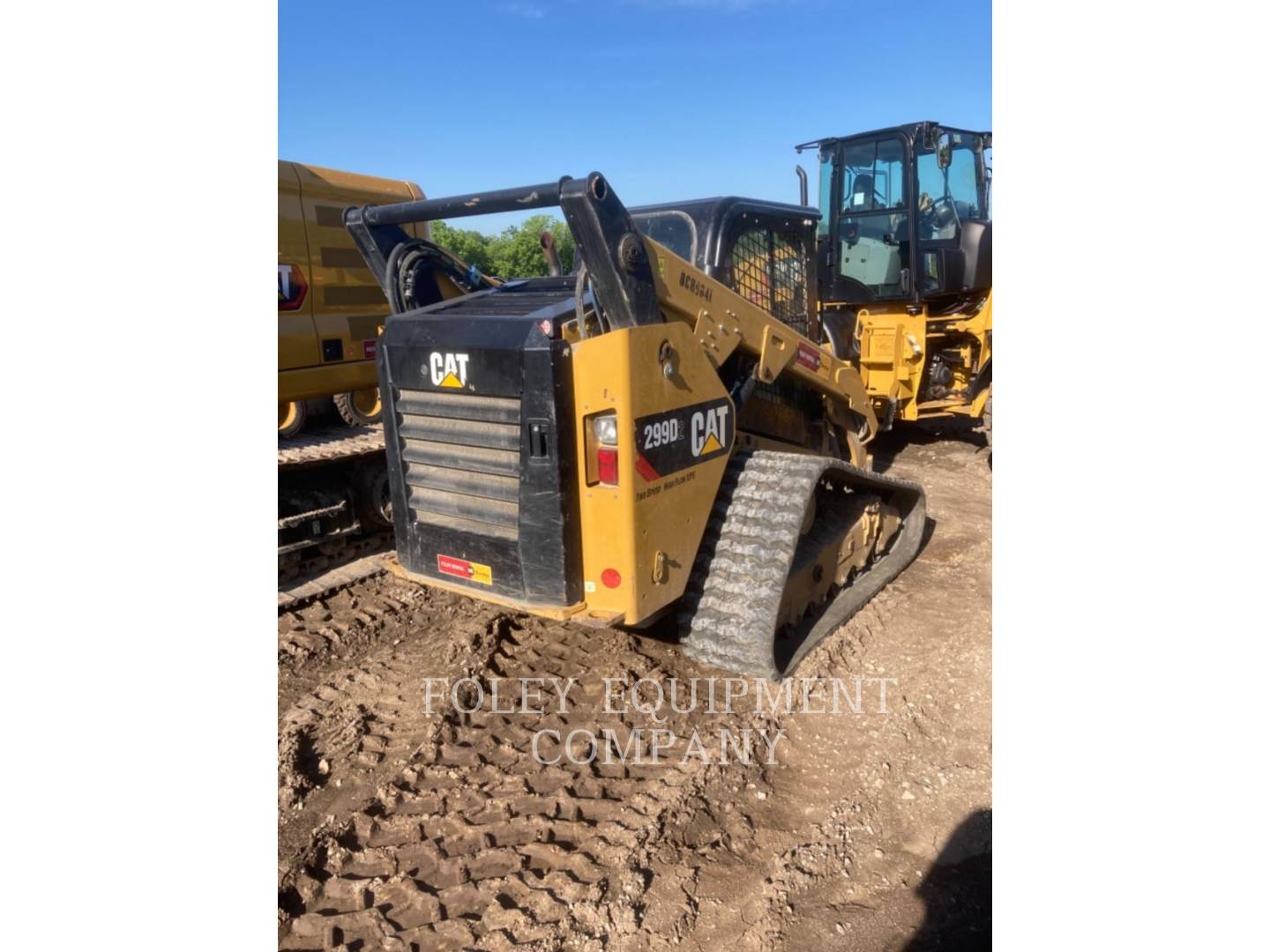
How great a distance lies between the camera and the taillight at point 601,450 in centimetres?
338

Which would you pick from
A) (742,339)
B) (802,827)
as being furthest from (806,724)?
(742,339)

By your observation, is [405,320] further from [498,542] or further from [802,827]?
[802,827]

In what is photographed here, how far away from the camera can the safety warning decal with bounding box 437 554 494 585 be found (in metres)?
3.75

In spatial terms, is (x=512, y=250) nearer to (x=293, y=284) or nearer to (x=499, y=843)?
(x=293, y=284)

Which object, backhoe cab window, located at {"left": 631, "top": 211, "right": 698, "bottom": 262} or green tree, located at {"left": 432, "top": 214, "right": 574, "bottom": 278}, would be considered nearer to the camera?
backhoe cab window, located at {"left": 631, "top": 211, "right": 698, "bottom": 262}

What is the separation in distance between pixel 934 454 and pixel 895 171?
280 cm

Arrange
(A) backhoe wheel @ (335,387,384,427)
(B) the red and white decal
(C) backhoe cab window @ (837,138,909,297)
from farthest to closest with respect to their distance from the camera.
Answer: (C) backhoe cab window @ (837,138,909,297) < (A) backhoe wheel @ (335,387,384,427) < (B) the red and white decal

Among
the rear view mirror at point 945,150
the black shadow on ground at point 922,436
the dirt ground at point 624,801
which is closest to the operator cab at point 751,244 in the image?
the dirt ground at point 624,801

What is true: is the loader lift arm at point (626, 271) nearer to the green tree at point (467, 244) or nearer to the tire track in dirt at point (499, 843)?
the tire track in dirt at point (499, 843)

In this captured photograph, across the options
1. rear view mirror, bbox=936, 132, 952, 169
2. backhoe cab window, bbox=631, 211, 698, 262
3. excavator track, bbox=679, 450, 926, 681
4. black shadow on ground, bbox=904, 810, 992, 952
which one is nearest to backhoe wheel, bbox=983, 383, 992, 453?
rear view mirror, bbox=936, 132, 952, 169

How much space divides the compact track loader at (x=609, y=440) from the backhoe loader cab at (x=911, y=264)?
132 inches

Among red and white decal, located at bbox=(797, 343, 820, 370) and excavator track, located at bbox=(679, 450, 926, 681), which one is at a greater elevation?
red and white decal, located at bbox=(797, 343, 820, 370)

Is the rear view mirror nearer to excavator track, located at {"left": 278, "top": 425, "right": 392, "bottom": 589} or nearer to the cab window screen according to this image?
the cab window screen

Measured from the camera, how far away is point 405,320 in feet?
12.6
